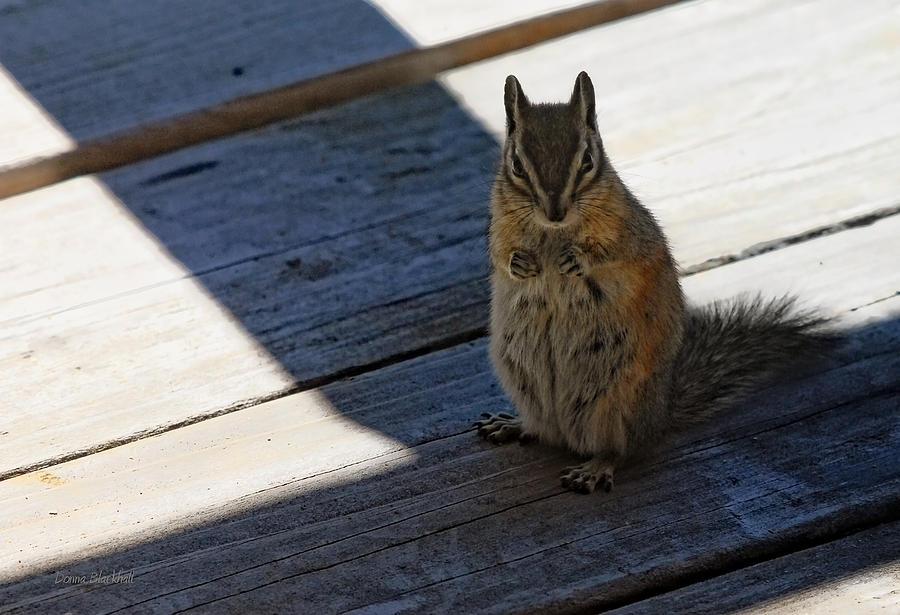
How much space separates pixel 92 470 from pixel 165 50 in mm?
2030

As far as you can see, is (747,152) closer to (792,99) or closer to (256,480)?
(792,99)

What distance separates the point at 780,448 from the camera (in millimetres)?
2539

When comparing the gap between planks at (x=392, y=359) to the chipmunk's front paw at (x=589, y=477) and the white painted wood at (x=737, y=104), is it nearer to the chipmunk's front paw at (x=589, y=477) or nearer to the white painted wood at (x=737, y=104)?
the white painted wood at (x=737, y=104)

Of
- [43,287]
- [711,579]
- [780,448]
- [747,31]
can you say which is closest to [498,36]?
[747,31]

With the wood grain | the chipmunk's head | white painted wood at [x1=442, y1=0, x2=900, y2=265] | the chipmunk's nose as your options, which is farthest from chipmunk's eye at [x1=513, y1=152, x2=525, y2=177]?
the wood grain

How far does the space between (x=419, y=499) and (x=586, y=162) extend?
74 centimetres

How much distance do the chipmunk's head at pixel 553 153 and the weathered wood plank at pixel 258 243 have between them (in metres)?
0.57

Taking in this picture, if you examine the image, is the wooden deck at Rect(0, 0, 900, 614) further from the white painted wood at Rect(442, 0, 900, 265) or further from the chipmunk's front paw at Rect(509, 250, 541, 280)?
the chipmunk's front paw at Rect(509, 250, 541, 280)

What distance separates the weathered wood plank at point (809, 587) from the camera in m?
2.09

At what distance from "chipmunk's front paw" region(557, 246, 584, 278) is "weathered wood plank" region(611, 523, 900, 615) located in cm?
69

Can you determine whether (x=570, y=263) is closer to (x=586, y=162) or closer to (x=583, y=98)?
(x=586, y=162)

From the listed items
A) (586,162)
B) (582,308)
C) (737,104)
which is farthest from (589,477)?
(737,104)

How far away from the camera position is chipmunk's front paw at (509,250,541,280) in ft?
8.64

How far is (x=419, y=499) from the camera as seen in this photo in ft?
8.00
